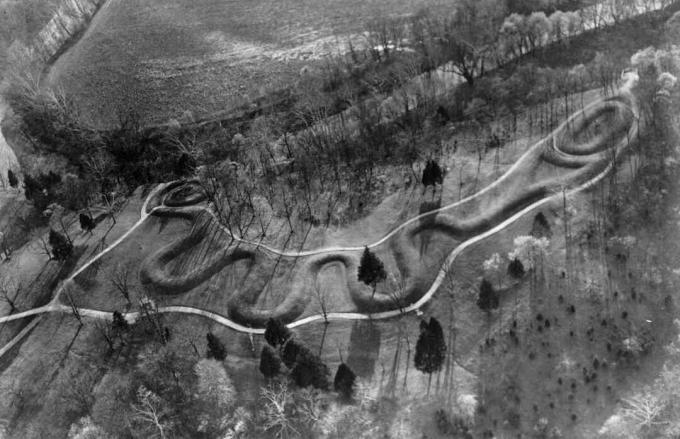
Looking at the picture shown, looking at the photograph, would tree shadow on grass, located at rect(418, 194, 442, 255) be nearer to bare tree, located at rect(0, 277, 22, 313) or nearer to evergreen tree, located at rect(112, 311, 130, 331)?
evergreen tree, located at rect(112, 311, 130, 331)

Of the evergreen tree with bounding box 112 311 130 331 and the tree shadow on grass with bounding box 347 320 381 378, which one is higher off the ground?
the evergreen tree with bounding box 112 311 130 331

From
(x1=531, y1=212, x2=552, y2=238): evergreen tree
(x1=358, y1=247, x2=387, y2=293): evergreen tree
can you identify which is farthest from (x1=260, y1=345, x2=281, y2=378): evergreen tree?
(x1=531, y1=212, x2=552, y2=238): evergreen tree

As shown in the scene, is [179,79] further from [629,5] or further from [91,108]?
[629,5]

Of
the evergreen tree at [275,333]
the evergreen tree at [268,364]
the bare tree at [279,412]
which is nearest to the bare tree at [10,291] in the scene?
the evergreen tree at [275,333]

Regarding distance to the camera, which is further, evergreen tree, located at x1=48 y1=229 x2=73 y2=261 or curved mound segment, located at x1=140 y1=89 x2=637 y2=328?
evergreen tree, located at x1=48 y1=229 x2=73 y2=261

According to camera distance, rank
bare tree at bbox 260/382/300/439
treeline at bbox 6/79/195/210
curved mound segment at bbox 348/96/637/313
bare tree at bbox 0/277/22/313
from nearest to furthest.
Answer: bare tree at bbox 260/382/300/439 < curved mound segment at bbox 348/96/637/313 < bare tree at bbox 0/277/22/313 < treeline at bbox 6/79/195/210

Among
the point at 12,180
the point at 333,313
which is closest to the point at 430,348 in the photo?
the point at 333,313

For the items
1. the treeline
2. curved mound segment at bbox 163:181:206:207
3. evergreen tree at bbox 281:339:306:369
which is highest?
the treeline
